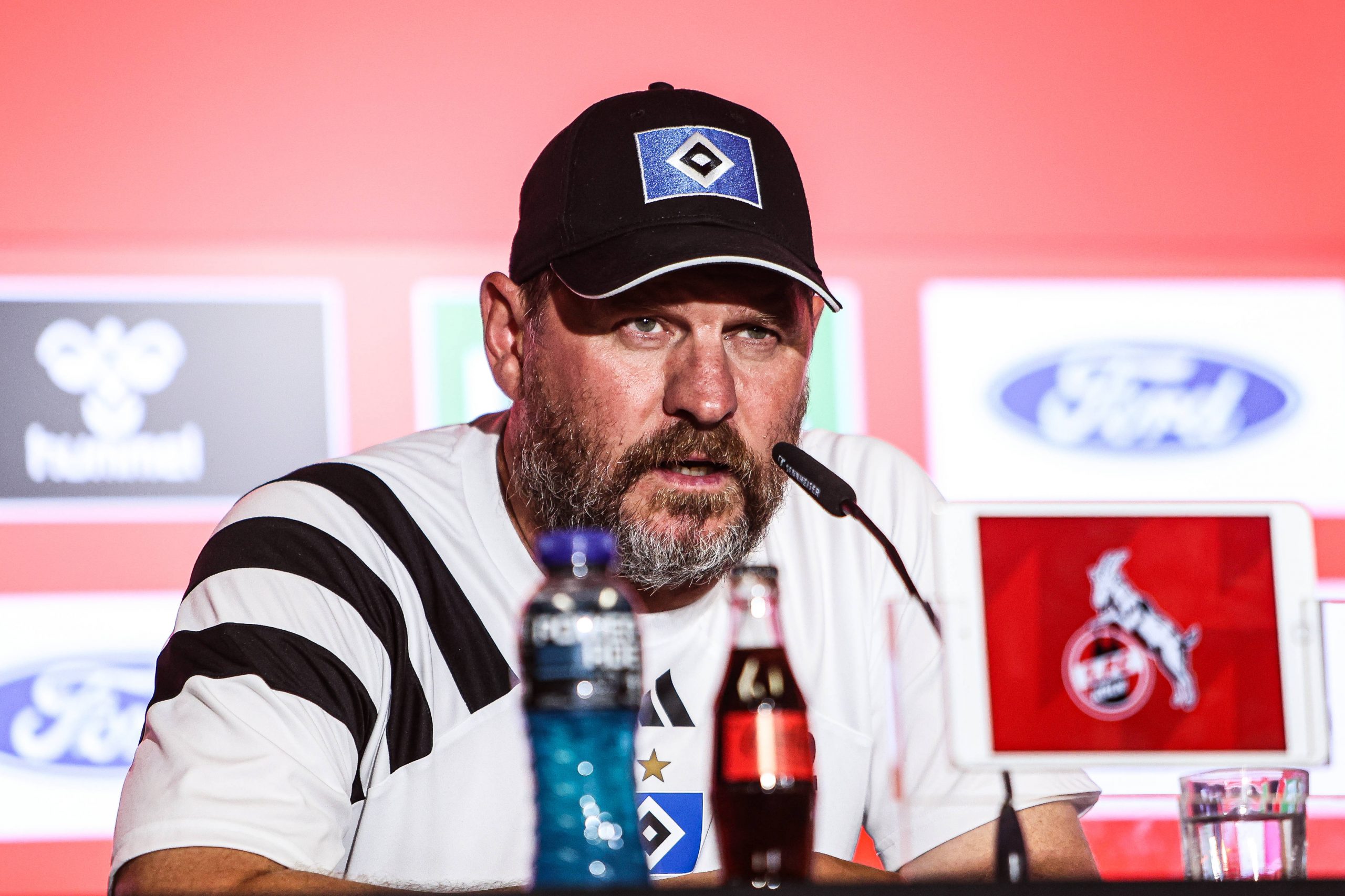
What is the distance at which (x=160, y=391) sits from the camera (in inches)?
78.0

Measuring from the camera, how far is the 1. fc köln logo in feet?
2.51

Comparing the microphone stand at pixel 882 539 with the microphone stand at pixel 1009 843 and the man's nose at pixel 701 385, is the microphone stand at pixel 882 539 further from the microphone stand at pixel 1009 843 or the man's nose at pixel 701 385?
the man's nose at pixel 701 385

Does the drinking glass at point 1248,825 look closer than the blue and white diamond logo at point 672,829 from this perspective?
Yes

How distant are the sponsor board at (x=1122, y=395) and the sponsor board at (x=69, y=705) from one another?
123cm

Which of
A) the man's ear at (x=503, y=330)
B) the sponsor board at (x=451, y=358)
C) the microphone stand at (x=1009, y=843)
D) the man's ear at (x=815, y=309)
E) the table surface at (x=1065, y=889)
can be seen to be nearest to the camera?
the table surface at (x=1065, y=889)

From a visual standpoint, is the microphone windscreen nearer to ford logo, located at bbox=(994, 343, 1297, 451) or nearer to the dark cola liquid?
the dark cola liquid

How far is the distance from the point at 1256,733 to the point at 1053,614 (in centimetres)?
13

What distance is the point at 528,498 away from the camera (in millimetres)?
1403

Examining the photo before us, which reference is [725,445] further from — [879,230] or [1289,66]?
[1289,66]

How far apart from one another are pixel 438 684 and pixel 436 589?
95mm

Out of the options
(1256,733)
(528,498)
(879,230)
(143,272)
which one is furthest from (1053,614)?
(143,272)

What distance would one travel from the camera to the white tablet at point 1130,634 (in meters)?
0.76

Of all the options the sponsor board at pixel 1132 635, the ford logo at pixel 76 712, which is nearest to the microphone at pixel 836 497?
the sponsor board at pixel 1132 635

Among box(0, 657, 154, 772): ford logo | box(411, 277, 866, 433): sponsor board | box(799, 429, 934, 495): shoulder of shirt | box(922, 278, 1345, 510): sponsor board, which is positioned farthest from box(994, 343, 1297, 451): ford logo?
box(0, 657, 154, 772): ford logo
